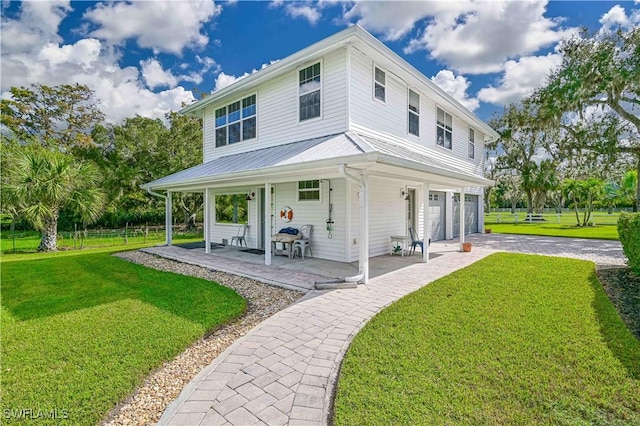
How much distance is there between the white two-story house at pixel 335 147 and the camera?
732 centimetres

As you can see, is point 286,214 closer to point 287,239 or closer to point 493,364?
point 287,239

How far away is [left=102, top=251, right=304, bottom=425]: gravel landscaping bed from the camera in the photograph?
9.01 feet

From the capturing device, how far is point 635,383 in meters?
2.96

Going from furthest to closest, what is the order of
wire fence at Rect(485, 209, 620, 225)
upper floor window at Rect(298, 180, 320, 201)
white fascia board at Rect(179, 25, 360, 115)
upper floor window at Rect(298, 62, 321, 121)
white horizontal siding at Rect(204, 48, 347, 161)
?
wire fence at Rect(485, 209, 620, 225)
upper floor window at Rect(298, 180, 320, 201)
upper floor window at Rect(298, 62, 321, 121)
white horizontal siding at Rect(204, 48, 347, 161)
white fascia board at Rect(179, 25, 360, 115)

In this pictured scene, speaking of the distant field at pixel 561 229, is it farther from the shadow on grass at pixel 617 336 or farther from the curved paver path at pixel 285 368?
the curved paver path at pixel 285 368

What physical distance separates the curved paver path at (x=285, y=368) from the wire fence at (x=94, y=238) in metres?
13.7

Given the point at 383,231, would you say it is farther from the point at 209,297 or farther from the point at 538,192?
the point at 538,192

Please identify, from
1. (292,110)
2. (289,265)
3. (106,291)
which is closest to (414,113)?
(292,110)

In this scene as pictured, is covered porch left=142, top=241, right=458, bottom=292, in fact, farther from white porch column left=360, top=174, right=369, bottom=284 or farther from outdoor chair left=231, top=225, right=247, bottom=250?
white porch column left=360, top=174, right=369, bottom=284

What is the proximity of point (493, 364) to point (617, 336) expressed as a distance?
80.7 inches

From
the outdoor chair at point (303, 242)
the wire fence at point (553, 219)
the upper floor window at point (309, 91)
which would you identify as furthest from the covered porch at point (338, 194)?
the wire fence at point (553, 219)

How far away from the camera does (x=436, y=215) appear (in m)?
13.8

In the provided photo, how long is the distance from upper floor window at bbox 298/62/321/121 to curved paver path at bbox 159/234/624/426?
5701 millimetres

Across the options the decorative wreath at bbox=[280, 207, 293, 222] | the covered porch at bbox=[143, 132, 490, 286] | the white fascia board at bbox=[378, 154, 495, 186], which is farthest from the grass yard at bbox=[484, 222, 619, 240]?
the decorative wreath at bbox=[280, 207, 293, 222]
